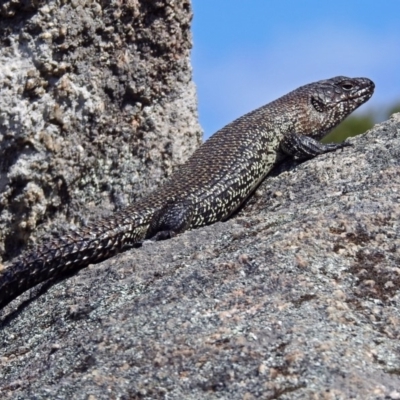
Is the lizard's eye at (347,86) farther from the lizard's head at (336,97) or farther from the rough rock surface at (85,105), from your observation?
the rough rock surface at (85,105)

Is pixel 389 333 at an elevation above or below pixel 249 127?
below

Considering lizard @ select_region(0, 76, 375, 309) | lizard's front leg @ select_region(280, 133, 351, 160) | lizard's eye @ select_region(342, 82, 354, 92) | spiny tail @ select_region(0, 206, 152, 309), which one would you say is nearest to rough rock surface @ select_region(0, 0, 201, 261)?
lizard @ select_region(0, 76, 375, 309)

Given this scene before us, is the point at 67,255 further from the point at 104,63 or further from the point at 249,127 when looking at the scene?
the point at 249,127

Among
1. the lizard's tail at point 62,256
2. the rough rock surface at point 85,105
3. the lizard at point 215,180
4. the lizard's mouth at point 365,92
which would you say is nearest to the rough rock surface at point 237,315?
the lizard's tail at point 62,256

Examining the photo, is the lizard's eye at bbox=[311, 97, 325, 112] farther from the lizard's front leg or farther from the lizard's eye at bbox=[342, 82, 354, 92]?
the lizard's front leg

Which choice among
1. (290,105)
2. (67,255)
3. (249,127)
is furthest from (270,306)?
(290,105)
